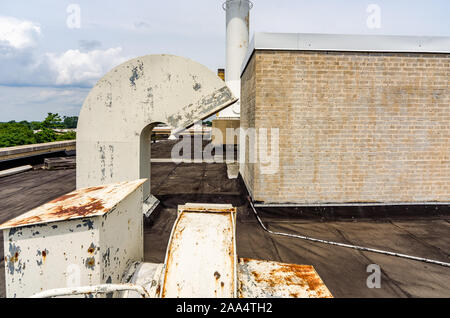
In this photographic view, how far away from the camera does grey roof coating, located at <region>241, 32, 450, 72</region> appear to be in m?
6.63

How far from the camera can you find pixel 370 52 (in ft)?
22.1

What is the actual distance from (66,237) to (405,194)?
307 inches

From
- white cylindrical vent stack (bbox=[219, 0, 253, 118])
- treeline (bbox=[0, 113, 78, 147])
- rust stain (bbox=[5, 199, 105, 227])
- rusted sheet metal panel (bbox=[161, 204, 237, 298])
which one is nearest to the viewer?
rusted sheet metal panel (bbox=[161, 204, 237, 298])

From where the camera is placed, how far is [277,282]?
9.77ft

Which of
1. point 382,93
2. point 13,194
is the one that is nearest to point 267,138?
point 382,93

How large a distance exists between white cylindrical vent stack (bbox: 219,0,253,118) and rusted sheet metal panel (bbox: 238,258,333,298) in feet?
62.8

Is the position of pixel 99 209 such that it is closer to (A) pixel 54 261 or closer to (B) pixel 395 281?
(A) pixel 54 261

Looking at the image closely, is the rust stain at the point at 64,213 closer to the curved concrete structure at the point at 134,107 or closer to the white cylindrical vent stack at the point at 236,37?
the curved concrete structure at the point at 134,107

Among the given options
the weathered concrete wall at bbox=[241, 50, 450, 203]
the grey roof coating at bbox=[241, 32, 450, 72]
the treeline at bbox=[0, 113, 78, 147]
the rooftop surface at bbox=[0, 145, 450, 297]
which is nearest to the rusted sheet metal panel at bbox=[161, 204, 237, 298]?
the rooftop surface at bbox=[0, 145, 450, 297]

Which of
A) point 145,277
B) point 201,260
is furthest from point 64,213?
point 201,260

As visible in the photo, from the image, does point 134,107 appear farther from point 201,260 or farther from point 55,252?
point 201,260

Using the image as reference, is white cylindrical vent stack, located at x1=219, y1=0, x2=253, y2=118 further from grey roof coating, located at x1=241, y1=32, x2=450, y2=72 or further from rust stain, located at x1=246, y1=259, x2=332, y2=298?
rust stain, located at x1=246, y1=259, x2=332, y2=298

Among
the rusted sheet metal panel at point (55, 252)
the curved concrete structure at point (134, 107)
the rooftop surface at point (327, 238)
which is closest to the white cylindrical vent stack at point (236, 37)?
the rooftop surface at point (327, 238)

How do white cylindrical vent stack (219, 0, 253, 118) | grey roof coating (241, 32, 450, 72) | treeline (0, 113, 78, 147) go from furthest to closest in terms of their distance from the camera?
white cylindrical vent stack (219, 0, 253, 118) < treeline (0, 113, 78, 147) < grey roof coating (241, 32, 450, 72)
